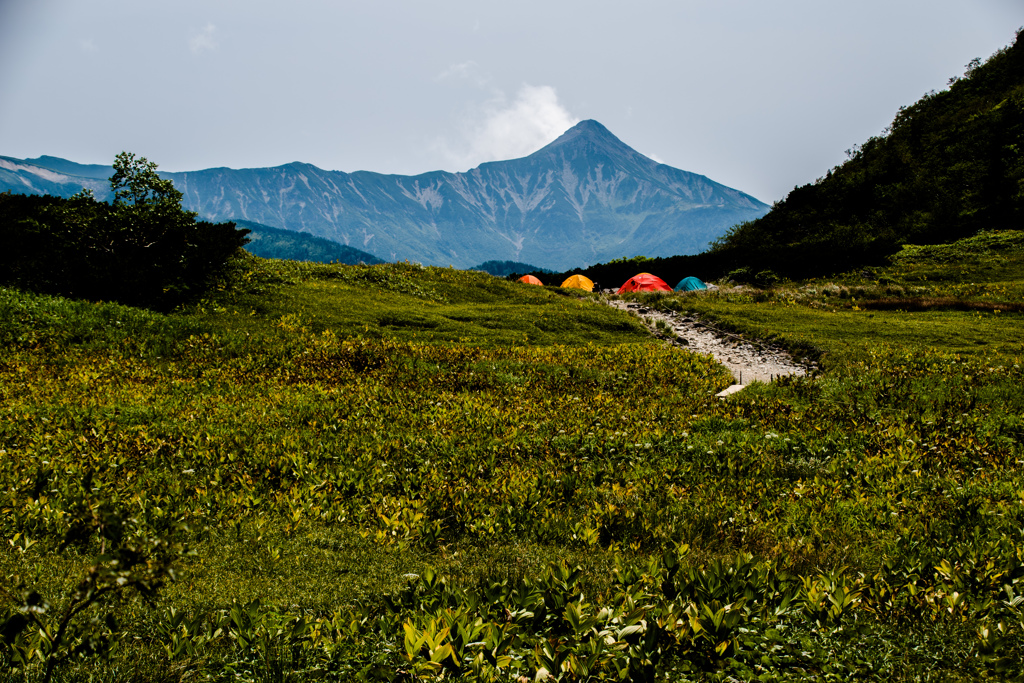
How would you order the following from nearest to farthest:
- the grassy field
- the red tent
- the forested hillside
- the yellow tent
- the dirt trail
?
the grassy field
the dirt trail
the red tent
the forested hillside
the yellow tent

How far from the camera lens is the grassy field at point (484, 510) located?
129 inches

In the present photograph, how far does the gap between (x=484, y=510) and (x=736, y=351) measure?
53.1 ft

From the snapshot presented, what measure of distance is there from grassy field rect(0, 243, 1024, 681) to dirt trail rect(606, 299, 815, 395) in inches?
54.5

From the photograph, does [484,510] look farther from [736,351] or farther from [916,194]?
[916,194]

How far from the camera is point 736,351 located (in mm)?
19578

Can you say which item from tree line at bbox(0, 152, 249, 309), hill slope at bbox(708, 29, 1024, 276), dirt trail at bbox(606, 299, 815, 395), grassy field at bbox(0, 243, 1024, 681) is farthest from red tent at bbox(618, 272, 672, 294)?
tree line at bbox(0, 152, 249, 309)

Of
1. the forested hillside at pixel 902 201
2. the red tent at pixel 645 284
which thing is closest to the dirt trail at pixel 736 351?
the red tent at pixel 645 284

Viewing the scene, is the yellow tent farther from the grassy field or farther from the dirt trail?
the grassy field

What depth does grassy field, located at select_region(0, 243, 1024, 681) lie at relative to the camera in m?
3.29

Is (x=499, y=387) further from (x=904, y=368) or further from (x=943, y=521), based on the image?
(x=904, y=368)

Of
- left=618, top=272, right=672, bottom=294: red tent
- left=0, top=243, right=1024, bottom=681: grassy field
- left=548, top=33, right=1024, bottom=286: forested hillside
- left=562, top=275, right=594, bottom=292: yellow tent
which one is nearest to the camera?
left=0, top=243, right=1024, bottom=681: grassy field

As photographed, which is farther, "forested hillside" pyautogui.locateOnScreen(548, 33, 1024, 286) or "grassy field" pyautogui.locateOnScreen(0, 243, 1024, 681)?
"forested hillside" pyautogui.locateOnScreen(548, 33, 1024, 286)

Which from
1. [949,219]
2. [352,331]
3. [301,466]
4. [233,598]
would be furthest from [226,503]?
[949,219]

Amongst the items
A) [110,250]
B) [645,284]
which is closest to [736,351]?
[645,284]
